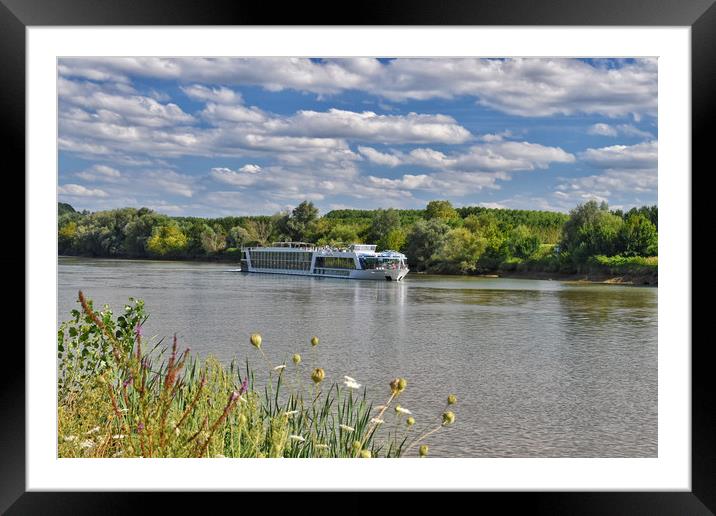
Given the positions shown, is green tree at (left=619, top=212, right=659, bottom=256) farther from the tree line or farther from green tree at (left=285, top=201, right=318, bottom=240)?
green tree at (left=285, top=201, right=318, bottom=240)

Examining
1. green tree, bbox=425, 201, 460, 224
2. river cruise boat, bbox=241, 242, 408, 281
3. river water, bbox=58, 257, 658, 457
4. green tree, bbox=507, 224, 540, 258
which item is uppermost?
green tree, bbox=425, 201, 460, 224

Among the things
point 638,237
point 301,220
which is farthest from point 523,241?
point 301,220

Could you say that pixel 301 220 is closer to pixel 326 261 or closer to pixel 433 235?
pixel 326 261

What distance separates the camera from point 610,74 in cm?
2834

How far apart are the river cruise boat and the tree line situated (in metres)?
0.64

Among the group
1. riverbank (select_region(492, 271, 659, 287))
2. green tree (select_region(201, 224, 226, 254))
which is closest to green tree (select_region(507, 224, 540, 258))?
riverbank (select_region(492, 271, 659, 287))

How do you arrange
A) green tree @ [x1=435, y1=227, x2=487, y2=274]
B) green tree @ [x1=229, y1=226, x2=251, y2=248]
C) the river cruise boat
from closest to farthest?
green tree @ [x1=435, y1=227, x2=487, y2=274] < the river cruise boat < green tree @ [x1=229, y1=226, x2=251, y2=248]

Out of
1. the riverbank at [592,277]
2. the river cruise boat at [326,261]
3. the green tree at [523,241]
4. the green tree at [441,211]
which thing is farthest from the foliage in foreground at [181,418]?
the green tree at [441,211]

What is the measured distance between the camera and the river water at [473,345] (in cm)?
495

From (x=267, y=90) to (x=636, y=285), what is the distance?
19020 millimetres

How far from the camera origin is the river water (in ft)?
16.2

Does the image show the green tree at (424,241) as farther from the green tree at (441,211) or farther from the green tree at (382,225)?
the green tree at (382,225)
